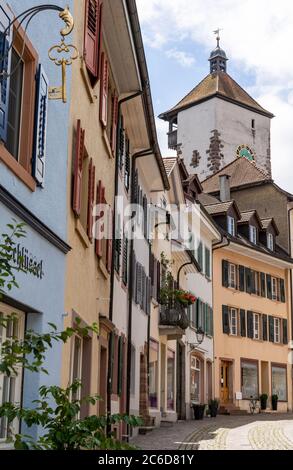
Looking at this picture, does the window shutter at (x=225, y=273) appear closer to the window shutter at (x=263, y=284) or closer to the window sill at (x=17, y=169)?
the window shutter at (x=263, y=284)

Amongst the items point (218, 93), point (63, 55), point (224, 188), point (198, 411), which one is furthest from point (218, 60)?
point (63, 55)

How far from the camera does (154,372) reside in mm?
25062

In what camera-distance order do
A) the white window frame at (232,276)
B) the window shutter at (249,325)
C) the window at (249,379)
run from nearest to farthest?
the window at (249,379) < the white window frame at (232,276) < the window shutter at (249,325)

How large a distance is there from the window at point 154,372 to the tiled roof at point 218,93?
1510 inches

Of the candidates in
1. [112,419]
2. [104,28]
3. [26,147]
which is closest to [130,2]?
[104,28]

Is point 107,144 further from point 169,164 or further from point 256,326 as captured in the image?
point 256,326

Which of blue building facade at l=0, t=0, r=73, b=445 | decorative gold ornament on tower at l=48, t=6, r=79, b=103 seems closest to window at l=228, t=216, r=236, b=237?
decorative gold ornament on tower at l=48, t=6, r=79, b=103

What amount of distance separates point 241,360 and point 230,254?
5043mm

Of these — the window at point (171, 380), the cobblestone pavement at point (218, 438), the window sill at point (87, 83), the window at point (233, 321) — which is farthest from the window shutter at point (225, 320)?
the window sill at point (87, 83)

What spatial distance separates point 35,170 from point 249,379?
31209mm

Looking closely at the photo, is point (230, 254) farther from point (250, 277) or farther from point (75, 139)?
→ point (75, 139)

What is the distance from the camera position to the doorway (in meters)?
35.7

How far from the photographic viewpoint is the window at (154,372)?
79.4ft

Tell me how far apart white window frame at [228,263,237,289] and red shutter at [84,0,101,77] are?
87.3 feet
